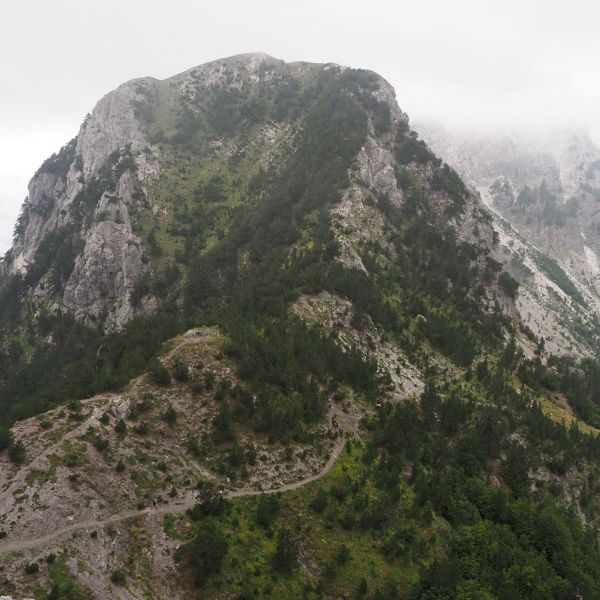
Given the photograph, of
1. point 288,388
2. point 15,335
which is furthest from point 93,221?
point 288,388

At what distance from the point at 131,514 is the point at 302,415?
31209mm

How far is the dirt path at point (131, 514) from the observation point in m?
41.8

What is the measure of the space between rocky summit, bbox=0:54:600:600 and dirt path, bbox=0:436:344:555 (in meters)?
0.21

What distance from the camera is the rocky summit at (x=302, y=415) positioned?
49.2m

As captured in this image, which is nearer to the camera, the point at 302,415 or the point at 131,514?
the point at 131,514

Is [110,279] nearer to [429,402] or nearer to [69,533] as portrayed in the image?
[429,402]

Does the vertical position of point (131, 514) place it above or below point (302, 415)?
below

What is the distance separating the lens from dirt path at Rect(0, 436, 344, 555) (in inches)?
1646

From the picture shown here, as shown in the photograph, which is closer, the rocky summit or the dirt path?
the dirt path

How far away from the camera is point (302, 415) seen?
75500 millimetres

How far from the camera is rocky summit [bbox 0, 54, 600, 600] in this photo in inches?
1937

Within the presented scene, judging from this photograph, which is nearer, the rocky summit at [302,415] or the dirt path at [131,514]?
the dirt path at [131,514]

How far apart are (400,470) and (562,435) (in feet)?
146

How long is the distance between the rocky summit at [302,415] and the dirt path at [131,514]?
21 centimetres
